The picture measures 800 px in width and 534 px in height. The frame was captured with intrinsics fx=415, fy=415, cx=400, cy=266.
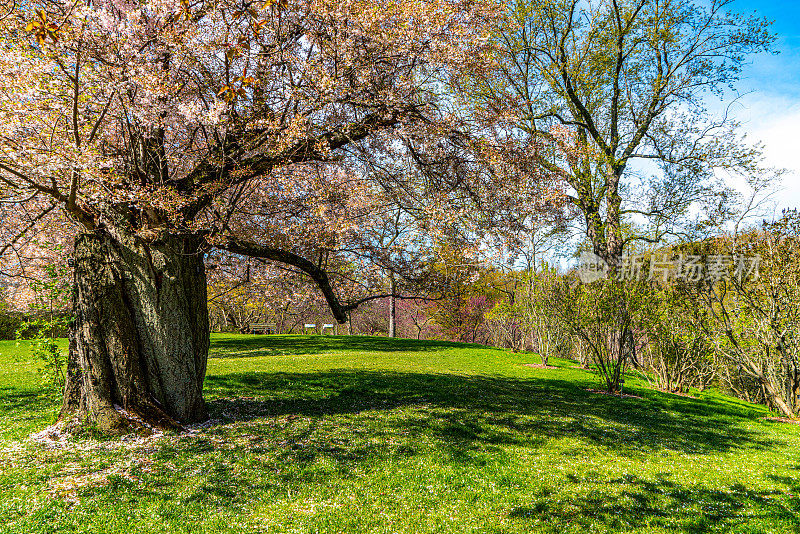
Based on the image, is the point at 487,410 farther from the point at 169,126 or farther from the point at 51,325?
the point at 169,126

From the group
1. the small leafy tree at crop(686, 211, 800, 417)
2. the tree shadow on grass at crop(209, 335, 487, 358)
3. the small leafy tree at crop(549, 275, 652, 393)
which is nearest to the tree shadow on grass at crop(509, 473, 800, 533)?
the small leafy tree at crop(549, 275, 652, 393)

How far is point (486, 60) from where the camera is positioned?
866cm

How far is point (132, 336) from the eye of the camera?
23.8ft

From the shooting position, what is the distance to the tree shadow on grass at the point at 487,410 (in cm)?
801

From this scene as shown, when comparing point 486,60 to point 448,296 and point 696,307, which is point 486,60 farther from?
point 696,307

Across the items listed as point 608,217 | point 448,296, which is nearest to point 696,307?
point 608,217

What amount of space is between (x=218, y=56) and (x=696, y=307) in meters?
15.4

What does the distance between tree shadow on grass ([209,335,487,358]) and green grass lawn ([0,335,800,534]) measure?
8.50 metres

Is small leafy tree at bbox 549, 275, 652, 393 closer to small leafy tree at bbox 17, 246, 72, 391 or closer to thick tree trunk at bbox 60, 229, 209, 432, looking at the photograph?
thick tree trunk at bbox 60, 229, 209, 432

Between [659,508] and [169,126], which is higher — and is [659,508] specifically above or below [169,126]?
below

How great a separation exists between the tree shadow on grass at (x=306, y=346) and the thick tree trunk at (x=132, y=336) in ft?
36.7

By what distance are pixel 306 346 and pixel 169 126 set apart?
16190mm

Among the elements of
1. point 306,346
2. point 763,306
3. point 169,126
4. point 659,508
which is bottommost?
point 659,508

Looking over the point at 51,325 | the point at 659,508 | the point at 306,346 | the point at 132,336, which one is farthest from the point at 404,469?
the point at 306,346
